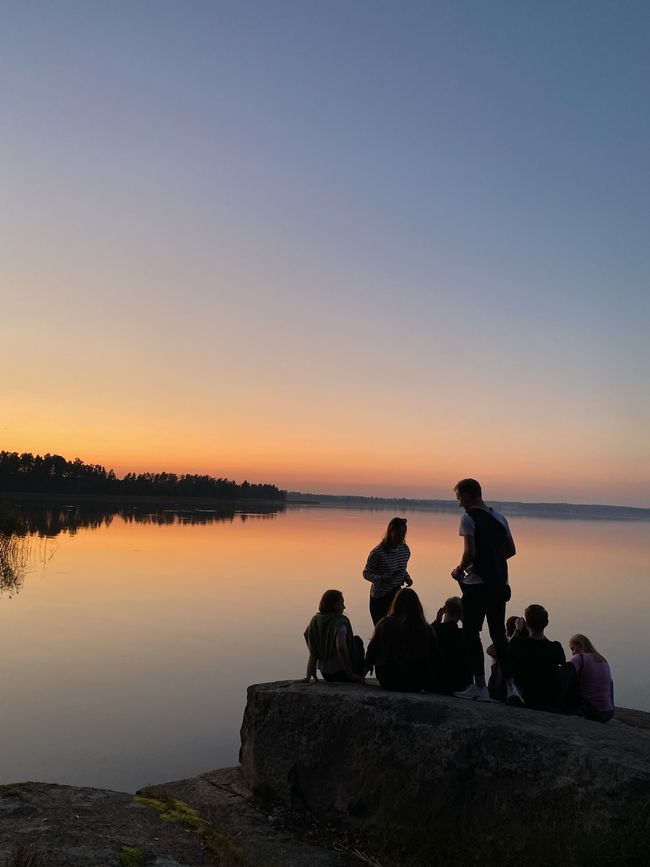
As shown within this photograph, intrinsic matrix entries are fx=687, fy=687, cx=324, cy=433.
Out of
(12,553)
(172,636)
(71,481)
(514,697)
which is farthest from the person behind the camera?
(71,481)

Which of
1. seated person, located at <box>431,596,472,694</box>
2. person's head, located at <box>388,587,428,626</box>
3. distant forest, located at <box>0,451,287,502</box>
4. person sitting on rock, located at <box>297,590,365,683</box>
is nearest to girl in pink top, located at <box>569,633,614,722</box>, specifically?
seated person, located at <box>431,596,472,694</box>

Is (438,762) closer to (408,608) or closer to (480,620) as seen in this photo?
(408,608)

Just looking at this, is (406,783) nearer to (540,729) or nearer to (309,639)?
(540,729)

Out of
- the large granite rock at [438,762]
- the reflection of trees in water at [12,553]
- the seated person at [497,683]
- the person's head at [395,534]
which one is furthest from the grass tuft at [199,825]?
the reflection of trees in water at [12,553]

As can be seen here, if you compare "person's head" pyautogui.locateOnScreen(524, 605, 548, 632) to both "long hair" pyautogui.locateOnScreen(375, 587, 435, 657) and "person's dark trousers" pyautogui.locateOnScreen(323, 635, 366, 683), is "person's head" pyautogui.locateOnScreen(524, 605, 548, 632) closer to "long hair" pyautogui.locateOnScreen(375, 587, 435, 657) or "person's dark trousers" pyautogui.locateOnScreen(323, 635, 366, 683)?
"long hair" pyautogui.locateOnScreen(375, 587, 435, 657)

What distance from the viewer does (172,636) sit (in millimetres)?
15156

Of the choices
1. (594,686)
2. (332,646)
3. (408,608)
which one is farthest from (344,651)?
(594,686)

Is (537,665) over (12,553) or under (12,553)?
over

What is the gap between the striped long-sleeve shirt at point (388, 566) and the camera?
7.47 m

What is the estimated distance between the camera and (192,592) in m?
21.0

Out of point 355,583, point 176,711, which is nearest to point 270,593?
point 355,583

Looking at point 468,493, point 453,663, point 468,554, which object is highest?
point 468,493

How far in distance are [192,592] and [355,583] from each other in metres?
5.90

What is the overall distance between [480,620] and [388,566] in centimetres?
114
